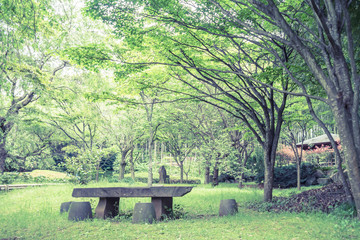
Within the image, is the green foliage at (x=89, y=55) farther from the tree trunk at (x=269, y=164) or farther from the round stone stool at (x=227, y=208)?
the tree trunk at (x=269, y=164)

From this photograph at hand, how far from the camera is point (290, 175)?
Answer: 627 inches

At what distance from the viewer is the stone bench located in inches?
242

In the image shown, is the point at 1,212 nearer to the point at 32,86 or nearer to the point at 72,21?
the point at 32,86

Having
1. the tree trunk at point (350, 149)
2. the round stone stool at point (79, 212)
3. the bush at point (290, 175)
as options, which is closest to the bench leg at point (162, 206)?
the round stone stool at point (79, 212)

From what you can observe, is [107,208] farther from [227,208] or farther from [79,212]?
[227,208]

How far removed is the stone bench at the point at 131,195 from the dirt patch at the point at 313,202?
278 centimetres

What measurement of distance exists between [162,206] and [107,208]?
137cm

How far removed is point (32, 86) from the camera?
13000 millimetres

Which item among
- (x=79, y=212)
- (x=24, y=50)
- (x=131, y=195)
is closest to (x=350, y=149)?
(x=131, y=195)

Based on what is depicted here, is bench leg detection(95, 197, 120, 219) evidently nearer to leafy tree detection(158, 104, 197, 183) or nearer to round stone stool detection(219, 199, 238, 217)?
round stone stool detection(219, 199, 238, 217)

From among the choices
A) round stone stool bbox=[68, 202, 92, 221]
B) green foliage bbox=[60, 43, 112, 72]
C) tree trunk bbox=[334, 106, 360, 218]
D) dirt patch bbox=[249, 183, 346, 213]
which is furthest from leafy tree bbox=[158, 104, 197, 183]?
tree trunk bbox=[334, 106, 360, 218]

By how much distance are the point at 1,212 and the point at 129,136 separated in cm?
1243

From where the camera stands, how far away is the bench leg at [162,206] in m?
6.33

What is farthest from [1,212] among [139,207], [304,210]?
[304,210]
